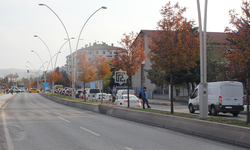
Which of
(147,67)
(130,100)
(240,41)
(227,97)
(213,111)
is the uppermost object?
(147,67)

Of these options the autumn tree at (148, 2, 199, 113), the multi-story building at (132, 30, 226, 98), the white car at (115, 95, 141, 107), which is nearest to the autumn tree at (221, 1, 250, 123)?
the autumn tree at (148, 2, 199, 113)

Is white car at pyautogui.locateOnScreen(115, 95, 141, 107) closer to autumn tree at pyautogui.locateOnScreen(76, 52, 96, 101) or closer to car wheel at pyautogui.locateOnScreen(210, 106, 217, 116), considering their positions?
autumn tree at pyautogui.locateOnScreen(76, 52, 96, 101)

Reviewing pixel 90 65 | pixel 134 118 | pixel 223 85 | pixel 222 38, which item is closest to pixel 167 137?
pixel 134 118

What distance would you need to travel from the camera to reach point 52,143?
29.4ft

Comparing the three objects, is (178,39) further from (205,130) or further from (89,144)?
(89,144)

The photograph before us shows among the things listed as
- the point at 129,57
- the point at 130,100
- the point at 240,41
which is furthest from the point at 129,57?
the point at 240,41

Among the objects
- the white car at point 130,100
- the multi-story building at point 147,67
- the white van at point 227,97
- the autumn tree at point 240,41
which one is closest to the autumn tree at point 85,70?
the white car at point 130,100

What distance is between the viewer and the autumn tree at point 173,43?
15.0 meters

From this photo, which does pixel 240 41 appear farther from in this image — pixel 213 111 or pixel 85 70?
pixel 85 70

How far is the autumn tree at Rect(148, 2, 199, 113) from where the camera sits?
49.1 ft

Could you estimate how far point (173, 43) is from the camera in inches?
586

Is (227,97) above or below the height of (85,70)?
below

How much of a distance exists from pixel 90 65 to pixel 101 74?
4885 millimetres

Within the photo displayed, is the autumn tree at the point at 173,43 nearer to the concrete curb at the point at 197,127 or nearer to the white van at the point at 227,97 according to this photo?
the concrete curb at the point at 197,127
